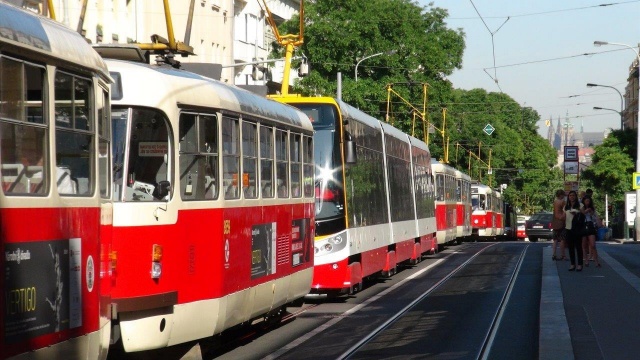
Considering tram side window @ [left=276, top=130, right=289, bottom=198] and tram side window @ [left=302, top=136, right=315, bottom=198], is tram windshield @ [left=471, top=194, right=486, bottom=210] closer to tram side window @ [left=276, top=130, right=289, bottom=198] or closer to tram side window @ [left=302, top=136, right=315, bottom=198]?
tram side window @ [left=302, top=136, right=315, bottom=198]

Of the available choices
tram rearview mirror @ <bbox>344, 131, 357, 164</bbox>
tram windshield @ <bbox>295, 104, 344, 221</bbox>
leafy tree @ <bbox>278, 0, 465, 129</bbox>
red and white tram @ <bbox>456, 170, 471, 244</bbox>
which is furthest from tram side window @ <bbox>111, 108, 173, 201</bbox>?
leafy tree @ <bbox>278, 0, 465, 129</bbox>

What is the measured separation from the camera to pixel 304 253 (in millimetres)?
17188

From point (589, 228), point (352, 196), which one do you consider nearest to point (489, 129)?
point (589, 228)

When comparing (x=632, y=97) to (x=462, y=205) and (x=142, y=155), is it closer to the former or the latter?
(x=462, y=205)

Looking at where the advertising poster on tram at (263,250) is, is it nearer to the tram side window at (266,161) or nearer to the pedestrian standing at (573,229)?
the tram side window at (266,161)

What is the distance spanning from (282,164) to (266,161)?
1027 mm

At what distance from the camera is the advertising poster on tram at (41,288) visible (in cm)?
701

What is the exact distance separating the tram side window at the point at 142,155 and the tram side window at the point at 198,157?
29 cm

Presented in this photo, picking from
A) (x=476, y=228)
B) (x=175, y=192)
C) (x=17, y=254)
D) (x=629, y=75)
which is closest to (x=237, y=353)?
(x=175, y=192)

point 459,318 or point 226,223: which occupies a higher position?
point 226,223

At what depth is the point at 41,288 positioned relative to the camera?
24.7ft

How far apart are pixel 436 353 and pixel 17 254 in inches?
280

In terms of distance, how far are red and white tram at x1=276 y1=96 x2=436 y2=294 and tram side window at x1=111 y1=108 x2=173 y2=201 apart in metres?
8.06

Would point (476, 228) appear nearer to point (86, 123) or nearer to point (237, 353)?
point (237, 353)
